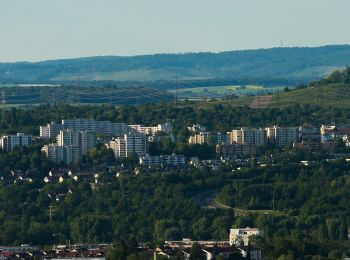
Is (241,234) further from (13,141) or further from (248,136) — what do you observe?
(248,136)

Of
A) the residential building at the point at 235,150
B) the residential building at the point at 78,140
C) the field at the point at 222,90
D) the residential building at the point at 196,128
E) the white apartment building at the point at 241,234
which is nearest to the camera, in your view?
the white apartment building at the point at 241,234

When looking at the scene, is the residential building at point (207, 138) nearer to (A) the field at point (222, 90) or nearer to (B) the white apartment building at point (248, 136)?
(B) the white apartment building at point (248, 136)

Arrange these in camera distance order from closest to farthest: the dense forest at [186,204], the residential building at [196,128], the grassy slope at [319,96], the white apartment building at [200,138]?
the dense forest at [186,204]
the white apartment building at [200,138]
the residential building at [196,128]
the grassy slope at [319,96]

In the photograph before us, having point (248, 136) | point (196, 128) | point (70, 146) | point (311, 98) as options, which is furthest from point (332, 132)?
point (70, 146)

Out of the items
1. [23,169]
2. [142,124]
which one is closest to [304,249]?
[23,169]

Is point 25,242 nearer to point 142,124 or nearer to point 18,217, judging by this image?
point 18,217

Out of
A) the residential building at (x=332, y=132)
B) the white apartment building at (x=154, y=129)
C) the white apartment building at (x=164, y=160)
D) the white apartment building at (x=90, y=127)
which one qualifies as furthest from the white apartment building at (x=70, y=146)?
the residential building at (x=332, y=132)

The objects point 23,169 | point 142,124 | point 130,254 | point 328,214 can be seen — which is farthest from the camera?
point 142,124
